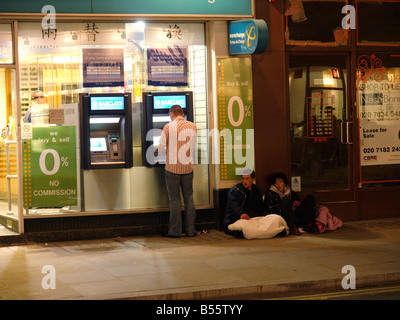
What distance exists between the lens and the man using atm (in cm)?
1025

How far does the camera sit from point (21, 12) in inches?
387

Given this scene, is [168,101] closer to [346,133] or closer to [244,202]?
[244,202]

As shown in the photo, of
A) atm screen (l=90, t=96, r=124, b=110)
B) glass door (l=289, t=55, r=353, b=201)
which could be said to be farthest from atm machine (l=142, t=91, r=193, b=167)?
glass door (l=289, t=55, r=353, b=201)

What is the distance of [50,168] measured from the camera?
33.4 feet

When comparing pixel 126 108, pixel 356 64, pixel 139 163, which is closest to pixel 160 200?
pixel 139 163

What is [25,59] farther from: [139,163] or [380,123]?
[380,123]

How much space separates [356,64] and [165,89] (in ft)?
11.0

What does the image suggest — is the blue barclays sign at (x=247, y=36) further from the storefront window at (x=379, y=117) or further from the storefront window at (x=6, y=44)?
the storefront window at (x=6, y=44)

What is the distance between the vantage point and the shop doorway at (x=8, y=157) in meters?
10.2

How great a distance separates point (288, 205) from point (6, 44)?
15.6ft

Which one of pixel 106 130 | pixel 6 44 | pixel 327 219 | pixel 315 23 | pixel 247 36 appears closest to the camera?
pixel 6 44

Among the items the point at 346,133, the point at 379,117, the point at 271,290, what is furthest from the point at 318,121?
the point at 271,290

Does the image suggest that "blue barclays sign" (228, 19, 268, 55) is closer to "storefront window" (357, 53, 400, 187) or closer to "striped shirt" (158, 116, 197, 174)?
"striped shirt" (158, 116, 197, 174)

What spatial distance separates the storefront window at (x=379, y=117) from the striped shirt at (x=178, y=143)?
10.5 feet
